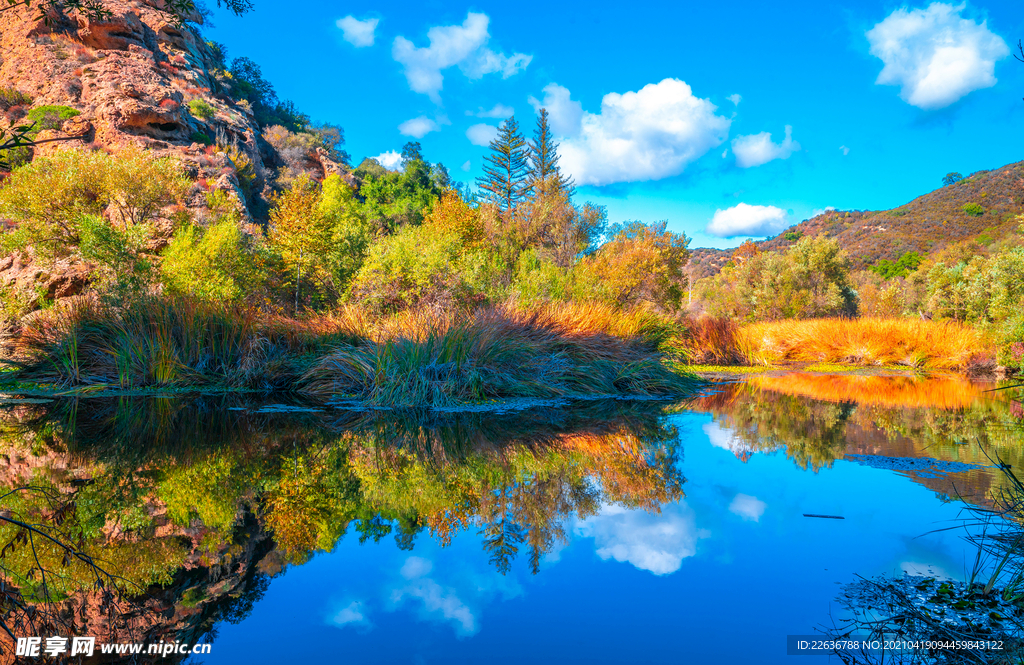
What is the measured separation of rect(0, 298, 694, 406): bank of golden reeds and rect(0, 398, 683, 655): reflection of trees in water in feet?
4.94

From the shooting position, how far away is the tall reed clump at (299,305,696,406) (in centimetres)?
705

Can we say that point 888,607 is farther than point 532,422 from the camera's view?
No

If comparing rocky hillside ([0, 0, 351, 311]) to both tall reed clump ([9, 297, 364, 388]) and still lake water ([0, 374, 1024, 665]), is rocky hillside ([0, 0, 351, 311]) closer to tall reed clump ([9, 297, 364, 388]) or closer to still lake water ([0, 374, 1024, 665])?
tall reed clump ([9, 297, 364, 388])

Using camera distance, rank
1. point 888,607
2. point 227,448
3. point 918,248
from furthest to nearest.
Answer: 1. point 918,248
2. point 227,448
3. point 888,607

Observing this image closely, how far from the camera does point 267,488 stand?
3.23 metres

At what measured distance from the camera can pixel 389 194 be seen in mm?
40875

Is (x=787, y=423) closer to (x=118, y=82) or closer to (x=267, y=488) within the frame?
(x=267, y=488)

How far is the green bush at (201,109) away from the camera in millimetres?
25484

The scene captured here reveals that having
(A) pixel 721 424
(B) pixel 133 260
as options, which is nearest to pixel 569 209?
(B) pixel 133 260

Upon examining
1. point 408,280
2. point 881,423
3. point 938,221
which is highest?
point 938,221

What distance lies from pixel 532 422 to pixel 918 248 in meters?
46.1

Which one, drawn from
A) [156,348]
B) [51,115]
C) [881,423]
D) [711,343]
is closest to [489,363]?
[881,423]

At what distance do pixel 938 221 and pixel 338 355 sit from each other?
1995 inches

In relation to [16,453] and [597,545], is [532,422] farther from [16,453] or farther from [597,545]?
[16,453]
